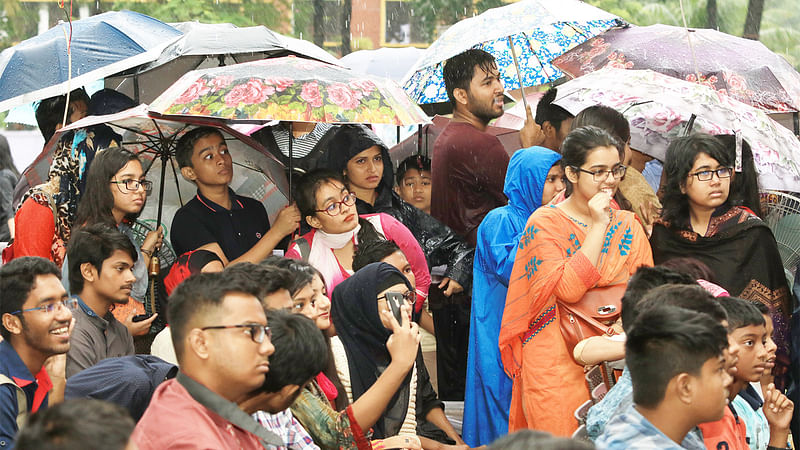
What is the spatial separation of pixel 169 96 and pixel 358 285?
1598mm

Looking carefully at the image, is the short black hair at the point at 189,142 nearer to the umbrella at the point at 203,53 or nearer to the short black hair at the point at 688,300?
the umbrella at the point at 203,53

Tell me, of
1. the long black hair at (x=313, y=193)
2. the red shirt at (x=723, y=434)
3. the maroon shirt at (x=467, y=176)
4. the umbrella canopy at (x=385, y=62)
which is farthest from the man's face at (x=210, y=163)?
the umbrella canopy at (x=385, y=62)

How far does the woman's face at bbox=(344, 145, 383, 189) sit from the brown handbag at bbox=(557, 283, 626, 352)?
1774mm

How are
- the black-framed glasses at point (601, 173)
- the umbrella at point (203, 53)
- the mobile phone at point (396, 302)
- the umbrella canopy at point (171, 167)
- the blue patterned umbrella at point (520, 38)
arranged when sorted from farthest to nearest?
the umbrella at point (203, 53), the blue patterned umbrella at point (520, 38), the umbrella canopy at point (171, 167), the black-framed glasses at point (601, 173), the mobile phone at point (396, 302)

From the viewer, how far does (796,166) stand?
210 inches

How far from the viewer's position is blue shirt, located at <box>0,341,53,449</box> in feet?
11.6

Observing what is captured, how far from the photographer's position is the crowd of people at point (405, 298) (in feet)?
9.95

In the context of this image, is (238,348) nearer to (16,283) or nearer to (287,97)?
(16,283)

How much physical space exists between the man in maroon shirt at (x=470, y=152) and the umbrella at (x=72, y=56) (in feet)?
6.00

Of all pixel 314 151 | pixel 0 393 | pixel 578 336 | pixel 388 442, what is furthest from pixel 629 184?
pixel 0 393

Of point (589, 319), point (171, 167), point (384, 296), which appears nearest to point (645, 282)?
point (589, 319)

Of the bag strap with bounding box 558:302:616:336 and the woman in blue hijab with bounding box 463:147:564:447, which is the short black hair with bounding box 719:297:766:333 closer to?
the bag strap with bounding box 558:302:616:336

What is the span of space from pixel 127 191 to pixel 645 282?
259 centimetres

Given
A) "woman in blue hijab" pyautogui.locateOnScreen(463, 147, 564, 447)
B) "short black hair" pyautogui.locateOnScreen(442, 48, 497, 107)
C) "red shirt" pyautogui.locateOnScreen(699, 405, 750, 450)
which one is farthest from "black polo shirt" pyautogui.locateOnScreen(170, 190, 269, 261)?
"red shirt" pyautogui.locateOnScreen(699, 405, 750, 450)
